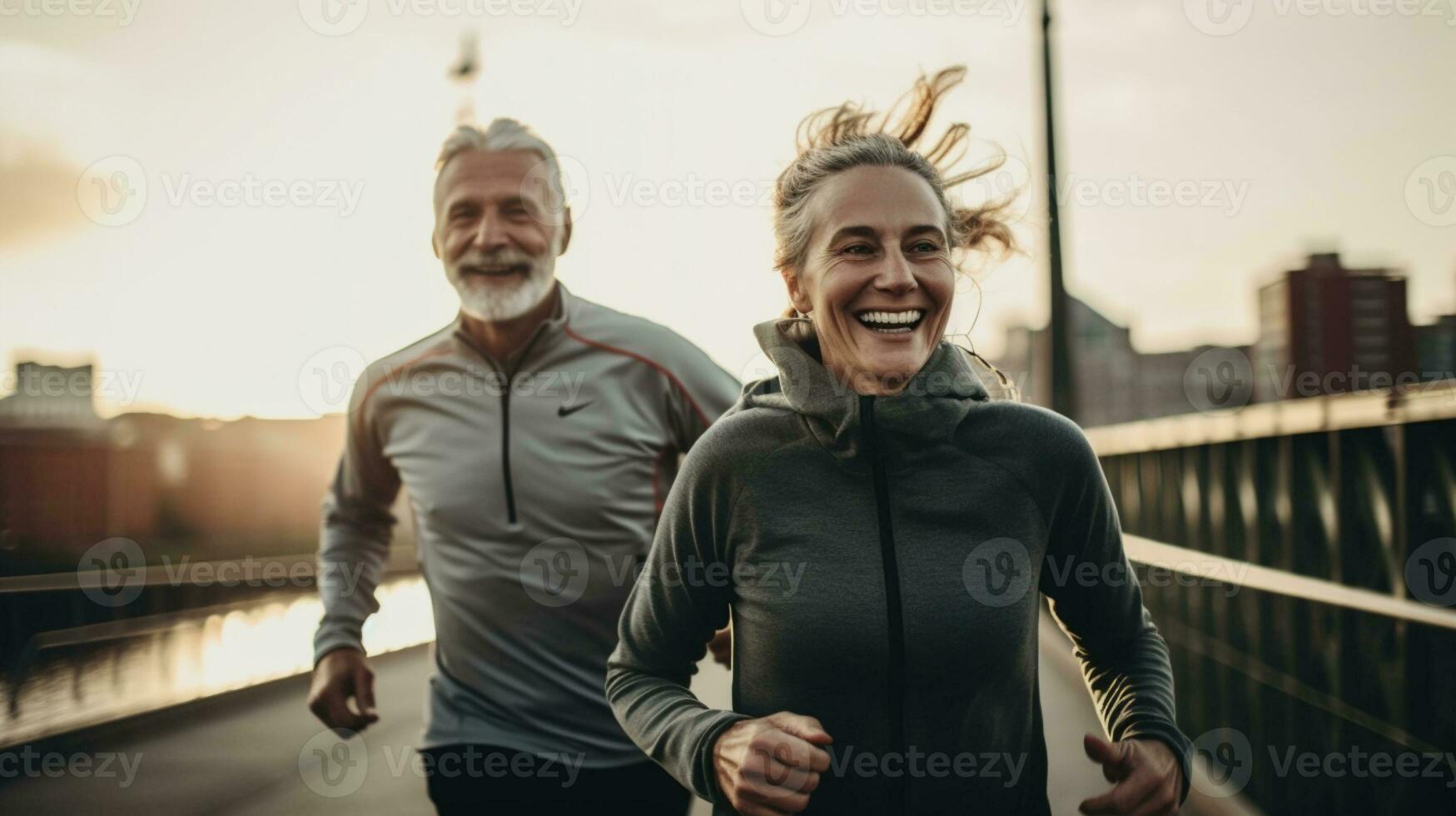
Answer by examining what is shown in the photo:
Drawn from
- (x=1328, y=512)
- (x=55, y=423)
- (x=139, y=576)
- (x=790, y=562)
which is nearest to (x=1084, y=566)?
(x=790, y=562)

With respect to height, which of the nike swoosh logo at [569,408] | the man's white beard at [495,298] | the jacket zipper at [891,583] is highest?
the man's white beard at [495,298]

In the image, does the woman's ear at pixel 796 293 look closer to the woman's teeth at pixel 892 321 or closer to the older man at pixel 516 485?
the woman's teeth at pixel 892 321

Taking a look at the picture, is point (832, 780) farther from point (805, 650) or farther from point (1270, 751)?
point (1270, 751)

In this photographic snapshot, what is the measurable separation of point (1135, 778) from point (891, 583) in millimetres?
442

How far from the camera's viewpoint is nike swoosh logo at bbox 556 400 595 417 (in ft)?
11.1

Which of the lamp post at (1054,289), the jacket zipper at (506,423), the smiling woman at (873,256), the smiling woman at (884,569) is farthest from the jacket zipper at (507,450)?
the lamp post at (1054,289)

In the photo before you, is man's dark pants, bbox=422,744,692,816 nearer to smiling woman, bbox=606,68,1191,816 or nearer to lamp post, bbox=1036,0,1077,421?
smiling woman, bbox=606,68,1191,816

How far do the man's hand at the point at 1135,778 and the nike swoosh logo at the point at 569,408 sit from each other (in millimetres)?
1688

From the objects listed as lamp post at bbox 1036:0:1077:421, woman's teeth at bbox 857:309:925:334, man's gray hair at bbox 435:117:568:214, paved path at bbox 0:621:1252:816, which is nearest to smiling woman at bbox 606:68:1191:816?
woman's teeth at bbox 857:309:925:334

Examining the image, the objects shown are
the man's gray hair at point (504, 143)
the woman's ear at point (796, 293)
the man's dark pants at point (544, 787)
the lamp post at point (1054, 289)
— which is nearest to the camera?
the woman's ear at point (796, 293)

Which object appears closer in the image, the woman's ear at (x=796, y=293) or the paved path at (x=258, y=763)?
the woman's ear at (x=796, y=293)

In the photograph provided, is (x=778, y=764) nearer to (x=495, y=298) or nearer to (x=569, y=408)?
(x=569, y=408)

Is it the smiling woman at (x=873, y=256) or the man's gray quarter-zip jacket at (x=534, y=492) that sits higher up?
the smiling woman at (x=873, y=256)

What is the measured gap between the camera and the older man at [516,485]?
3.23m
